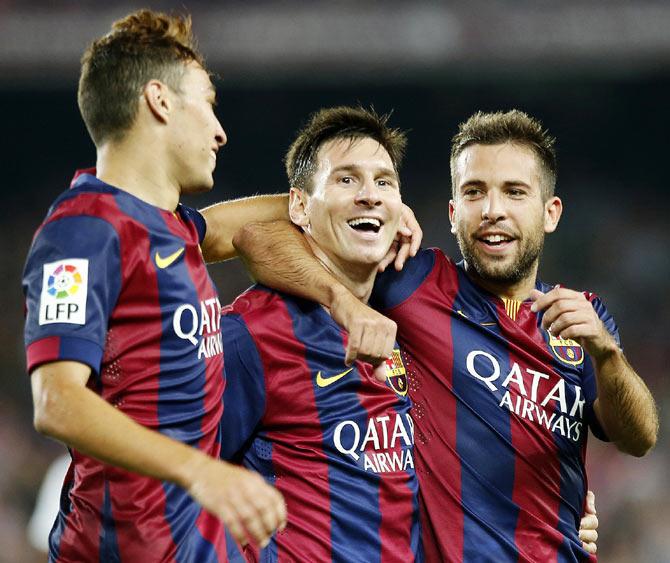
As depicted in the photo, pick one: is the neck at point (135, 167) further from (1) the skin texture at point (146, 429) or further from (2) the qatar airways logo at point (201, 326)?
(2) the qatar airways logo at point (201, 326)

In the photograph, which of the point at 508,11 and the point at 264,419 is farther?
the point at 508,11

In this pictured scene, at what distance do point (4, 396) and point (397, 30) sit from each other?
581 cm

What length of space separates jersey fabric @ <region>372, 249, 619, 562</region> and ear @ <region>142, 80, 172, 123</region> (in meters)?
1.20

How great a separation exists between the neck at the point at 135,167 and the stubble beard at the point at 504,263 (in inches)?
55.7

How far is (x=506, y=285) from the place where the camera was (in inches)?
157

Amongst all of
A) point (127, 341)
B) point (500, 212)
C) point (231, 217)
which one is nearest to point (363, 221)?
point (231, 217)

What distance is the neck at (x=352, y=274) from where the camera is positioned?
12.3 ft

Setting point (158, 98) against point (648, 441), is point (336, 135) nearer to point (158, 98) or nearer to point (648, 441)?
point (158, 98)

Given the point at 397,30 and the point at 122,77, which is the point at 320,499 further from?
the point at 397,30

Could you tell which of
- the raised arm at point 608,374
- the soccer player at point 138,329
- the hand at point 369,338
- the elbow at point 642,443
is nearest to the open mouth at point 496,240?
the raised arm at point 608,374

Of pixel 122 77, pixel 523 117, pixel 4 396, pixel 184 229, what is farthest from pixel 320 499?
pixel 4 396

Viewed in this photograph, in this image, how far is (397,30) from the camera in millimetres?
11672

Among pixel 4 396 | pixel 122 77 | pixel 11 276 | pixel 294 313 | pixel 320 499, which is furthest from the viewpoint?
pixel 11 276

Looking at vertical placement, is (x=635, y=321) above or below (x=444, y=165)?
below
